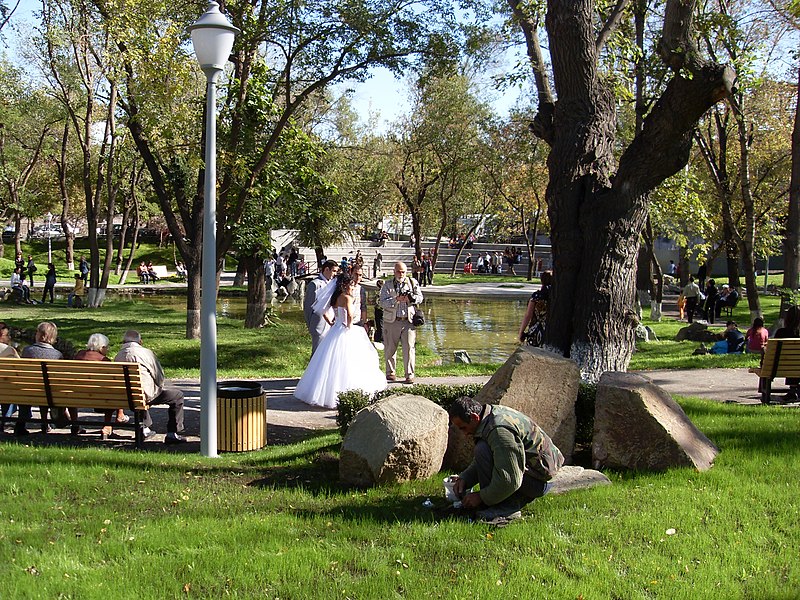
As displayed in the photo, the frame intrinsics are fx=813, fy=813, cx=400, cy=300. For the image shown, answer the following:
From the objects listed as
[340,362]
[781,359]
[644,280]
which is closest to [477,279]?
[644,280]

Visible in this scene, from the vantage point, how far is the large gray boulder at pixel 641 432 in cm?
696

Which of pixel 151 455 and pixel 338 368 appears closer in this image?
pixel 151 455

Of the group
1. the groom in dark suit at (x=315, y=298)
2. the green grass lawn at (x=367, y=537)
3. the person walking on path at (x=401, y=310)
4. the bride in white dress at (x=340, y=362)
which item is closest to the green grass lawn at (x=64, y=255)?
the groom in dark suit at (x=315, y=298)

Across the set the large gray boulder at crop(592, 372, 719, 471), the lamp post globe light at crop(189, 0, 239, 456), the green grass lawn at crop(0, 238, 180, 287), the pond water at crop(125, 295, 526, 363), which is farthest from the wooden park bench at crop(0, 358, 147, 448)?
the green grass lawn at crop(0, 238, 180, 287)

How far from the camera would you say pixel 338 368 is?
11039 mm

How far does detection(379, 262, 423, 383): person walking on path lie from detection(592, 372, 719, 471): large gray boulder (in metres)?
5.32

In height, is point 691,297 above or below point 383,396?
above

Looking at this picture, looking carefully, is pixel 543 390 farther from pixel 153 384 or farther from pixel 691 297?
pixel 691 297

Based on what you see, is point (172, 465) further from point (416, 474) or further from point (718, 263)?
point (718, 263)

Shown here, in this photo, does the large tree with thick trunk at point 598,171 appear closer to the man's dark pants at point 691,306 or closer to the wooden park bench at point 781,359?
the wooden park bench at point 781,359

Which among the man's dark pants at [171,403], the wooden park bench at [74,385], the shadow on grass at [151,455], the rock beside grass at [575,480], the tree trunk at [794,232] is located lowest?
the shadow on grass at [151,455]

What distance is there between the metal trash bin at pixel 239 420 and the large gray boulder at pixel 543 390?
2507 millimetres

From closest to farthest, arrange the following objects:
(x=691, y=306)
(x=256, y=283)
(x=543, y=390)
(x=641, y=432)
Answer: (x=641, y=432) → (x=543, y=390) → (x=256, y=283) → (x=691, y=306)

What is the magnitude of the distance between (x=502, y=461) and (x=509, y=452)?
77 mm
